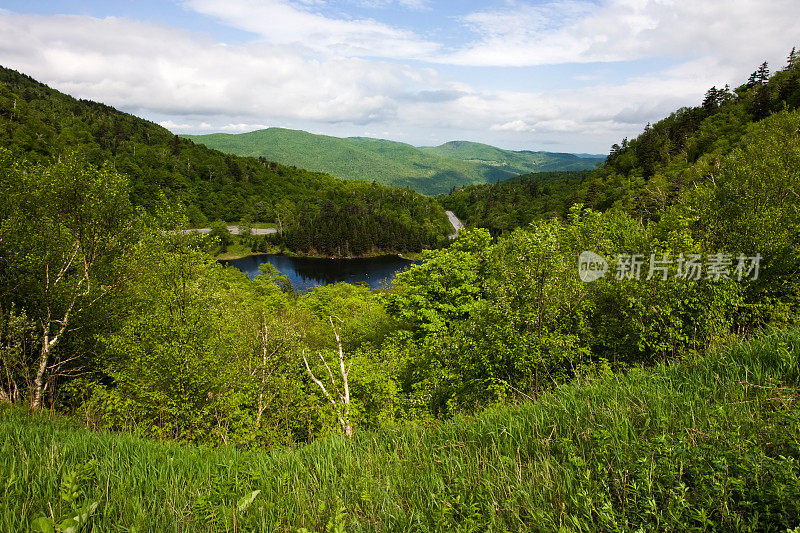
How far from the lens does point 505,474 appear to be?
10.9ft

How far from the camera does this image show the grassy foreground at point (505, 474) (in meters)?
2.75

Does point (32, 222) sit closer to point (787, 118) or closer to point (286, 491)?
point (286, 491)

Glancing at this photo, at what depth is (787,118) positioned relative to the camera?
128 feet

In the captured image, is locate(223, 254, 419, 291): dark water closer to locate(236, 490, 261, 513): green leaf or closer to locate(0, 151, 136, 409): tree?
locate(0, 151, 136, 409): tree

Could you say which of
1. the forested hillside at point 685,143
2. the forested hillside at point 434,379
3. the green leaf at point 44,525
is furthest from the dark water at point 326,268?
the green leaf at point 44,525

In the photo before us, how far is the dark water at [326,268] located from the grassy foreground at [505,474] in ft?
348

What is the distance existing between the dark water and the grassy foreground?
106004 millimetres

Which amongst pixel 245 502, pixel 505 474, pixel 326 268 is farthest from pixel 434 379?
pixel 326 268

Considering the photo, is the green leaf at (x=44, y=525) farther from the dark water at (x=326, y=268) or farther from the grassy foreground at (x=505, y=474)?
the dark water at (x=326, y=268)

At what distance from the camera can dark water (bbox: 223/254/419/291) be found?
119375 mm

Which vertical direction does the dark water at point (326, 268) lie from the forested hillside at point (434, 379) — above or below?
below

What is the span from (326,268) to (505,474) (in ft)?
451

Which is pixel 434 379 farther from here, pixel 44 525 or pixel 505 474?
pixel 44 525

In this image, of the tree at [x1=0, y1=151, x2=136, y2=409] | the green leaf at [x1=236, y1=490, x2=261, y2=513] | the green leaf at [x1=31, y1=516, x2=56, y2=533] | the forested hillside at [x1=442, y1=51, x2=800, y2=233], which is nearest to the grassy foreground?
the green leaf at [x1=236, y1=490, x2=261, y2=513]
